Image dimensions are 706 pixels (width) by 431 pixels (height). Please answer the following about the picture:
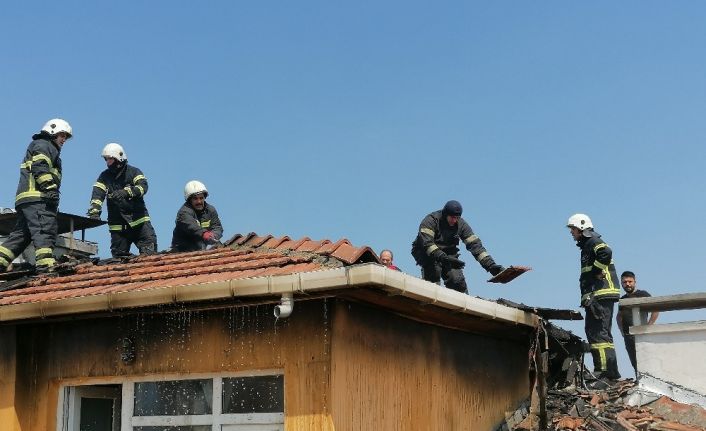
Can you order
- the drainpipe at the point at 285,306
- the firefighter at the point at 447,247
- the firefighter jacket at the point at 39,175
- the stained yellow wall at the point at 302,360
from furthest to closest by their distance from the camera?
the firefighter at the point at 447,247 → the firefighter jacket at the point at 39,175 → the stained yellow wall at the point at 302,360 → the drainpipe at the point at 285,306

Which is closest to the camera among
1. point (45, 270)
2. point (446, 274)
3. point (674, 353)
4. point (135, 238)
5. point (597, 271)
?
point (45, 270)

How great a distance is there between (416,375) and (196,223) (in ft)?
15.3

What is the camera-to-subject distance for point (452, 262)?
1109 cm

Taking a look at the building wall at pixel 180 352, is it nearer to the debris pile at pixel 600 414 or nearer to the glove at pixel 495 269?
the debris pile at pixel 600 414

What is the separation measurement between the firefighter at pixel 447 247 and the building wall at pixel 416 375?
2396 mm

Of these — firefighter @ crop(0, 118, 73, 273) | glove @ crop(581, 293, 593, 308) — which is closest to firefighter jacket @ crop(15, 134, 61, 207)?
firefighter @ crop(0, 118, 73, 273)

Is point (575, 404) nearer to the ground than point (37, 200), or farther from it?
nearer to the ground

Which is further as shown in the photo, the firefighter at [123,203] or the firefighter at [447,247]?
the firefighter at [123,203]

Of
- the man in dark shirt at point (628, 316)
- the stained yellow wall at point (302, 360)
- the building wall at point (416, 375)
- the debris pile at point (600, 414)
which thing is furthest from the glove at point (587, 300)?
the stained yellow wall at point (302, 360)

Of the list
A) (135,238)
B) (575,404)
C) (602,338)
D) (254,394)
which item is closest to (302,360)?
(254,394)

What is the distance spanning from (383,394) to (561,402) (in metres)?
3.36

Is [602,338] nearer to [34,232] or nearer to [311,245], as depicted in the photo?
[311,245]

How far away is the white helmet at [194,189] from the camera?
11039 mm

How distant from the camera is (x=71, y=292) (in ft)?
23.3
